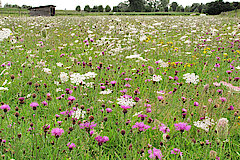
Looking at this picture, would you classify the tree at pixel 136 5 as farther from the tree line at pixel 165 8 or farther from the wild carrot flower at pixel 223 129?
the wild carrot flower at pixel 223 129

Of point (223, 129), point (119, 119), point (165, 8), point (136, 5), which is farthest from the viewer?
point (165, 8)

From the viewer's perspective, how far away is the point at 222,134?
4.81 feet

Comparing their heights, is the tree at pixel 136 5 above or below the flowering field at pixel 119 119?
above

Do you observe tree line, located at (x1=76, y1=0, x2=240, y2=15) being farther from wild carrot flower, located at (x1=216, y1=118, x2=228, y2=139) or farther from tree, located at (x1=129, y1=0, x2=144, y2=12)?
wild carrot flower, located at (x1=216, y1=118, x2=228, y2=139)

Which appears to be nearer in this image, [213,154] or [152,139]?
[213,154]

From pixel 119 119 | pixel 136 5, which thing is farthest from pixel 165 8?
pixel 119 119

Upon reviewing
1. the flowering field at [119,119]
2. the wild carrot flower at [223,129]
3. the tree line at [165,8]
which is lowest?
the flowering field at [119,119]

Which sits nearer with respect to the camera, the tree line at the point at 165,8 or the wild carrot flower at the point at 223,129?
the wild carrot flower at the point at 223,129

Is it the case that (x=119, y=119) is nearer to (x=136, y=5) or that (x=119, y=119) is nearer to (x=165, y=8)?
(x=136, y=5)

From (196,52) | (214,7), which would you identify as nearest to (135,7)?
(214,7)

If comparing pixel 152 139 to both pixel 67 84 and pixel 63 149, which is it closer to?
pixel 63 149

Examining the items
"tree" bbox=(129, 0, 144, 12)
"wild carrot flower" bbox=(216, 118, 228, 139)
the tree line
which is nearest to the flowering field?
"wild carrot flower" bbox=(216, 118, 228, 139)

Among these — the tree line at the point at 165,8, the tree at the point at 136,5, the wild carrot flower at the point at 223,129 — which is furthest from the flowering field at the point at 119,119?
the tree at the point at 136,5

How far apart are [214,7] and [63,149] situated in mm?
53711
